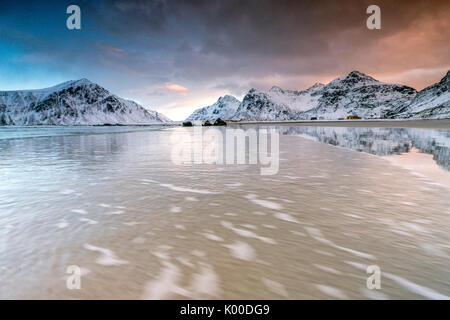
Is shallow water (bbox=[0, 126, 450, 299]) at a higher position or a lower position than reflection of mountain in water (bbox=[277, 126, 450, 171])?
lower

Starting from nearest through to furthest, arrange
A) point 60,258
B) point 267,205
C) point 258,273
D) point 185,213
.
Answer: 1. point 258,273
2. point 60,258
3. point 185,213
4. point 267,205

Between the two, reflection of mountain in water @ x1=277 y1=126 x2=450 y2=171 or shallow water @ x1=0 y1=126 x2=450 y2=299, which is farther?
reflection of mountain in water @ x1=277 y1=126 x2=450 y2=171

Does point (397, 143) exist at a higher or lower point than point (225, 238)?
higher

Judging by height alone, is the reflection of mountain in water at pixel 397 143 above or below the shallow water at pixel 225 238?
above

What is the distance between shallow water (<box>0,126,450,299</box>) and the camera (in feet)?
11.2

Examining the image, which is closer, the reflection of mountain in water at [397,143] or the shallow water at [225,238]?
the shallow water at [225,238]

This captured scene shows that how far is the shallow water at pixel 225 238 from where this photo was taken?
3410 mm

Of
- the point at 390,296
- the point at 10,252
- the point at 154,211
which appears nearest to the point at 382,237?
the point at 390,296

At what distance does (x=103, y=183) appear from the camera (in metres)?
9.06

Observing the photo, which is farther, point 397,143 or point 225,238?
point 397,143

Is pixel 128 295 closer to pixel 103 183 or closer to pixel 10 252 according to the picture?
pixel 10 252

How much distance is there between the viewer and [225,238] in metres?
4.80
